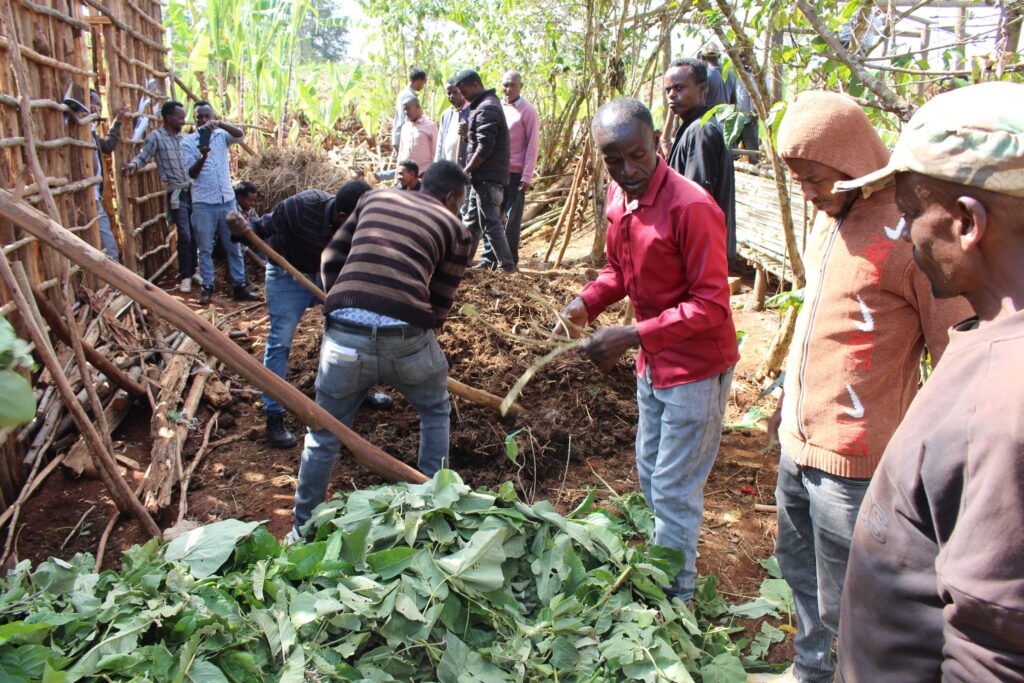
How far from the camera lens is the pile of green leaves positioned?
6.99 feet

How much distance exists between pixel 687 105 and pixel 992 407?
3.95m

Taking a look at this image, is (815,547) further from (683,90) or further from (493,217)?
(493,217)

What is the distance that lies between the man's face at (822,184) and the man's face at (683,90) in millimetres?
2708

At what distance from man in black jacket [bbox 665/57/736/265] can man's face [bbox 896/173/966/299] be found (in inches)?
123

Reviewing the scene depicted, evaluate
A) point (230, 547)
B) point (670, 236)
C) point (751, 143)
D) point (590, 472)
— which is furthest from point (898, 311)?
point (751, 143)

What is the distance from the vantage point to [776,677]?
2.62 meters

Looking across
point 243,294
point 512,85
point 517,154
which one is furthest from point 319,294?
point 512,85

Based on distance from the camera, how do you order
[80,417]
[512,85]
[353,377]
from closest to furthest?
[80,417], [353,377], [512,85]

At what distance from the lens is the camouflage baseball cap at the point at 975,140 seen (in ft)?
3.42

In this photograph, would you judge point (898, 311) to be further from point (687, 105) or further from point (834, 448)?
point (687, 105)

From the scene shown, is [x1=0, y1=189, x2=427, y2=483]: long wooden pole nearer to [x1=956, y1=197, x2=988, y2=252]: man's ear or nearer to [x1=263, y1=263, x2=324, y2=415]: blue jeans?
[x1=263, y1=263, x2=324, y2=415]: blue jeans

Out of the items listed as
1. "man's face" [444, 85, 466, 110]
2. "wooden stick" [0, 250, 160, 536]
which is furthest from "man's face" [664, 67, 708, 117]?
"wooden stick" [0, 250, 160, 536]

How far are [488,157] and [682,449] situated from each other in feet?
16.3

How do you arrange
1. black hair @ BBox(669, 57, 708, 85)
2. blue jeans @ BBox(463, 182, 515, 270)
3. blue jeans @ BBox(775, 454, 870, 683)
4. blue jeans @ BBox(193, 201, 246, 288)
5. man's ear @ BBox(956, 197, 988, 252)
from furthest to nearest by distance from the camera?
blue jeans @ BBox(193, 201, 246, 288)
blue jeans @ BBox(463, 182, 515, 270)
black hair @ BBox(669, 57, 708, 85)
blue jeans @ BBox(775, 454, 870, 683)
man's ear @ BBox(956, 197, 988, 252)
